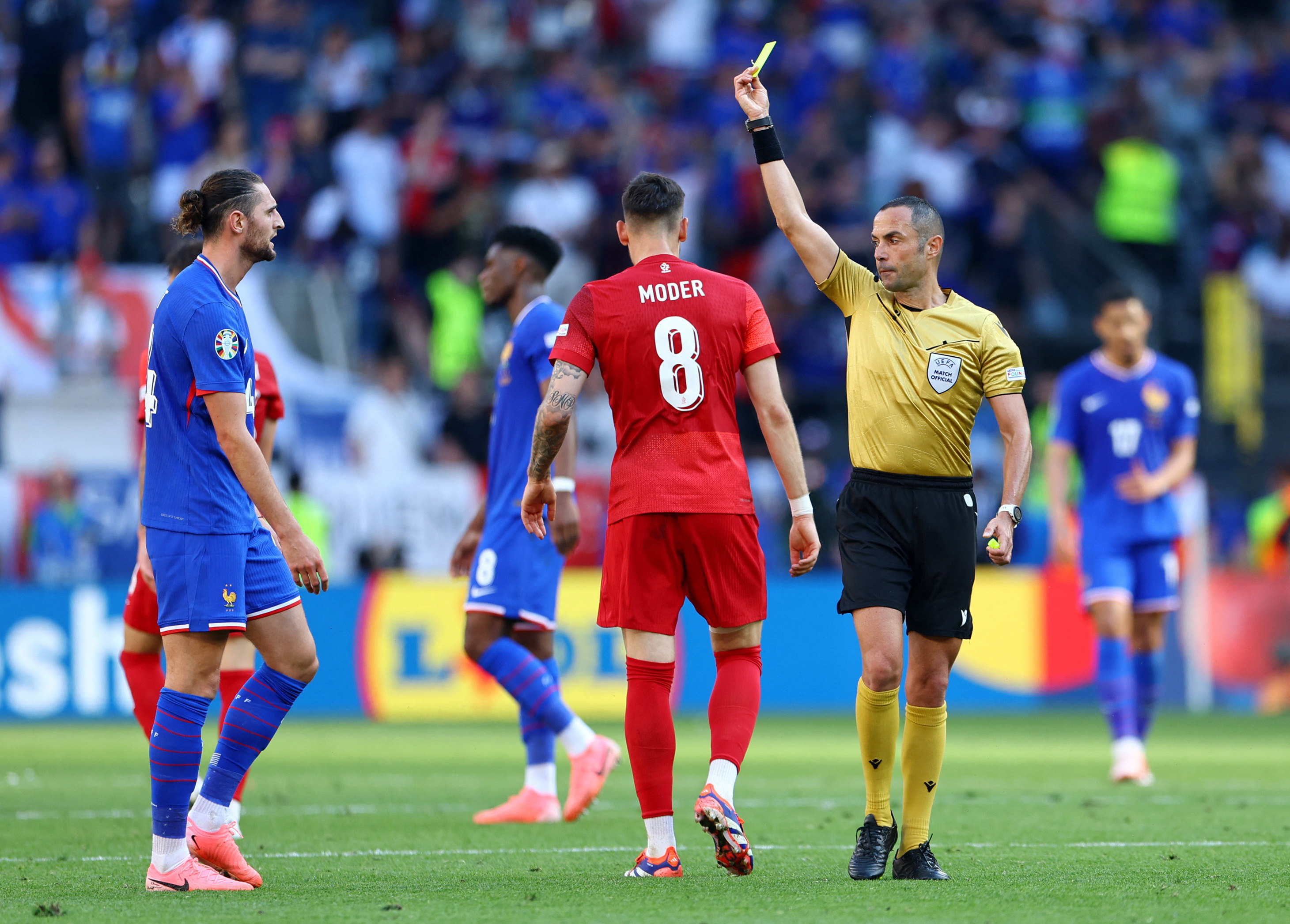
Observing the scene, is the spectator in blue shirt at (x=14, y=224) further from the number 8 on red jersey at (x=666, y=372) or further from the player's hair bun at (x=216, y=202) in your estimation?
the number 8 on red jersey at (x=666, y=372)

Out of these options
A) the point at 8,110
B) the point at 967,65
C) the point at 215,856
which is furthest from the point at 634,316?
the point at 967,65

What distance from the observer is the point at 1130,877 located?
6.16m

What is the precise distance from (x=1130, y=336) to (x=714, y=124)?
35.7 feet

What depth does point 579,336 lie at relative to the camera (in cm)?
623

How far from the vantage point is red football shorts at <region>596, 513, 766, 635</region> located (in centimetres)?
614

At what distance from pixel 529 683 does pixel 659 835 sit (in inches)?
91.1

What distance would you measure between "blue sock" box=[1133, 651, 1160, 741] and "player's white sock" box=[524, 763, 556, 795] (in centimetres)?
417

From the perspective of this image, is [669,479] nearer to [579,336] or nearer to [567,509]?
[579,336]

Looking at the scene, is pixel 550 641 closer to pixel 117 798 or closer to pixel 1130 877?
pixel 117 798

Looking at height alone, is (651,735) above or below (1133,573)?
below

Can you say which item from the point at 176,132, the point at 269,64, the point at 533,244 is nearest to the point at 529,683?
the point at 533,244

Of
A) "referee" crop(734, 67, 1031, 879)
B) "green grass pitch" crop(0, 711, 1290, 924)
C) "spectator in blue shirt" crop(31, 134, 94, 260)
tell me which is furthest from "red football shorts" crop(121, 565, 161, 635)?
"spectator in blue shirt" crop(31, 134, 94, 260)

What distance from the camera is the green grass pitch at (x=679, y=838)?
Result: 5441 mm

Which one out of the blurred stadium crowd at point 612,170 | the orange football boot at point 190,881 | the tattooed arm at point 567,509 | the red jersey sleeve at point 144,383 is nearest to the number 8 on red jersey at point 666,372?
the tattooed arm at point 567,509
